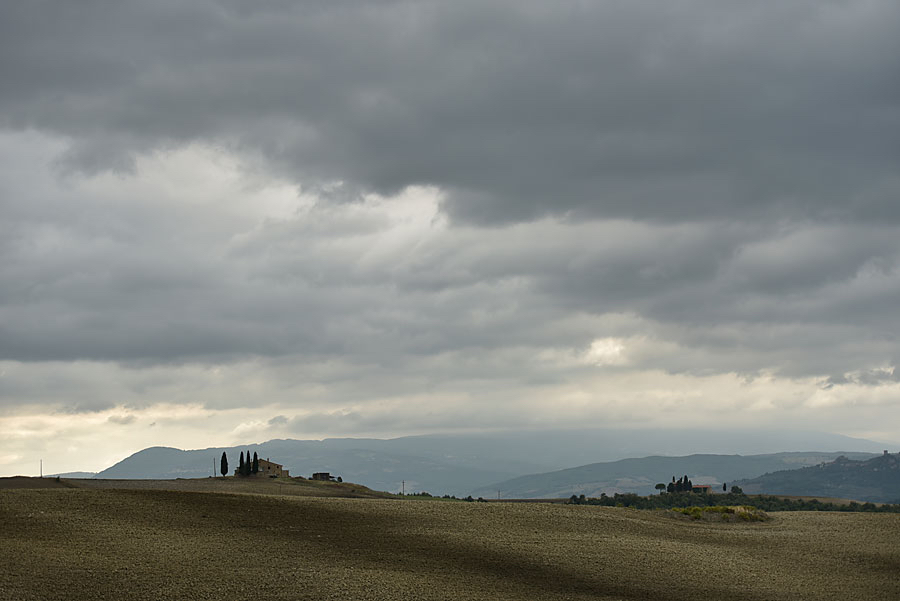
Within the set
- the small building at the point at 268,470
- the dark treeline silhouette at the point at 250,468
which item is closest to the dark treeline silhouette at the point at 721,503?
the small building at the point at 268,470

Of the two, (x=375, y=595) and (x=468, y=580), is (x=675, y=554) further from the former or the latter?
(x=375, y=595)

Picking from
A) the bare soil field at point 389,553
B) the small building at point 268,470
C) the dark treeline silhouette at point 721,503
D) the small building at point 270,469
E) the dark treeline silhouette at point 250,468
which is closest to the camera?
the bare soil field at point 389,553

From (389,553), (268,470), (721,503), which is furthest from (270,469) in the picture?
(389,553)

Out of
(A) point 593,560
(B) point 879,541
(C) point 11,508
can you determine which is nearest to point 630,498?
(B) point 879,541

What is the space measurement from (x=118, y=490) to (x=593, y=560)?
27.2m

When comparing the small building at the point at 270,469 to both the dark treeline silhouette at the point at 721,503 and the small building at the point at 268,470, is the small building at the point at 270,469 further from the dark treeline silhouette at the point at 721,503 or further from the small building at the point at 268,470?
the dark treeline silhouette at the point at 721,503

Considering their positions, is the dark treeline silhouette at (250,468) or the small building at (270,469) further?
the small building at (270,469)

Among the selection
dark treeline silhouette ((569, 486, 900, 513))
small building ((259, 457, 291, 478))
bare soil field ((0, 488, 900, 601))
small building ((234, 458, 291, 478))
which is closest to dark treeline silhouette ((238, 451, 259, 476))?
small building ((234, 458, 291, 478))

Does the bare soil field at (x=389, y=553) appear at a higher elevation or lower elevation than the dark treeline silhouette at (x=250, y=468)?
lower

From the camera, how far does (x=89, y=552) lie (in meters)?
40.2

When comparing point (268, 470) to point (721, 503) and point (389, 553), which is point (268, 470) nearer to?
point (721, 503)

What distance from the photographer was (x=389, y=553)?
4444cm

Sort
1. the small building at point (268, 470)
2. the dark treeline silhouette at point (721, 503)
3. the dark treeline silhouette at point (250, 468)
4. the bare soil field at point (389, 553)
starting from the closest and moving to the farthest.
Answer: the bare soil field at point (389, 553)
the small building at point (268, 470)
the dark treeline silhouette at point (250, 468)
the dark treeline silhouette at point (721, 503)

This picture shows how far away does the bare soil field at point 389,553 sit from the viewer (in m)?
37.8
